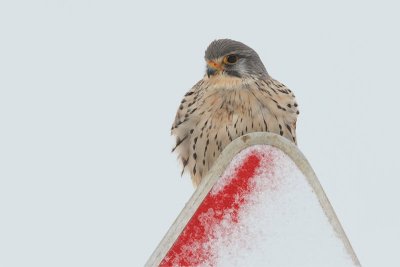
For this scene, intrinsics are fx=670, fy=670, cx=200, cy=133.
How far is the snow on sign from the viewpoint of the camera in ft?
6.60

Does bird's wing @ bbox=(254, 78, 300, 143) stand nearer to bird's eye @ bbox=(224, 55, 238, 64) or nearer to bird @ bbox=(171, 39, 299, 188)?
bird @ bbox=(171, 39, 299, 188)

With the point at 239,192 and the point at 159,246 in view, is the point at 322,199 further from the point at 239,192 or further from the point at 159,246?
the point at 159,246

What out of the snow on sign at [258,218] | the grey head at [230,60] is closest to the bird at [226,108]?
the grey head at [230,60]

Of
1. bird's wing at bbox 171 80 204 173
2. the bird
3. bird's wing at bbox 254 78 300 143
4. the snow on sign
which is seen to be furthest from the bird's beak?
the snow on sign

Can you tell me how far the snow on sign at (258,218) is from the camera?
2012 millimetres

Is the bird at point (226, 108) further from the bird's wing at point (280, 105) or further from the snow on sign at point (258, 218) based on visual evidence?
the snow on sign at point (258, 218)

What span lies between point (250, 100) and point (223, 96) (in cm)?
17

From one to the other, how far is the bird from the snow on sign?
5.62 ft

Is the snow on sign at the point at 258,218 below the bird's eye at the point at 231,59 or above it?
below

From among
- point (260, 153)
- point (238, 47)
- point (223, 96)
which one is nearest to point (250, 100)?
point (223, 96)

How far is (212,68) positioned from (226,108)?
0.38 metres

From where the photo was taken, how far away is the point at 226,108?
4.00 meters

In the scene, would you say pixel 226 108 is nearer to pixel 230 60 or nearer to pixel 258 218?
pixel 230 60

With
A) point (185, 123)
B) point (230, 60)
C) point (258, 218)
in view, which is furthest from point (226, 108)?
point (258, 218)
